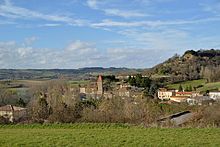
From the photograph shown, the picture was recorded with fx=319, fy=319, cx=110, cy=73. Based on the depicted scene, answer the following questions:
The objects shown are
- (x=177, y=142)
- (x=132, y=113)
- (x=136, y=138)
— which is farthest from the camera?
(x=132, y=113)

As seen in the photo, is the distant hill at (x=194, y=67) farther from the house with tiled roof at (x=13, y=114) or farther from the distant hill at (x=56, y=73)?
the house with tiled roof at (x=13, y=114)

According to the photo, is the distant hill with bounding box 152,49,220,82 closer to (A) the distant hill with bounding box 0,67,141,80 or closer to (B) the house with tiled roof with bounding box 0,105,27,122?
(A) the distant hill with bounding box 0,67,141,80

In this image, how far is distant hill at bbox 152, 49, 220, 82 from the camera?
87.3m

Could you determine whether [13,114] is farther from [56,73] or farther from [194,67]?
[56,73]

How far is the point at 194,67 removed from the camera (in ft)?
323

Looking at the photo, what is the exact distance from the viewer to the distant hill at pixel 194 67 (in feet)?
286

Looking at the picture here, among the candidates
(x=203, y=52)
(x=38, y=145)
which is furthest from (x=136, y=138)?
(x=203, y=52)

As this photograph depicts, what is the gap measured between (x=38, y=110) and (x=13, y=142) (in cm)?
1496

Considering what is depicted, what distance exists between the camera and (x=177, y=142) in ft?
37.4

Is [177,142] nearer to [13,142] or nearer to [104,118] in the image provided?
[13,142]

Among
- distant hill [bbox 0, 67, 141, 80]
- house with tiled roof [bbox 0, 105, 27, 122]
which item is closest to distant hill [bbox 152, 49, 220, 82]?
distant hill [bbox 0, 67, 141, 80]

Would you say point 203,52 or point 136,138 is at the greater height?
point 203,52

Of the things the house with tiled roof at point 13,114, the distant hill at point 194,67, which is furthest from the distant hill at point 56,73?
the house with tiled roof at point 13,114

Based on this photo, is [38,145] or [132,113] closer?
[38,145]
